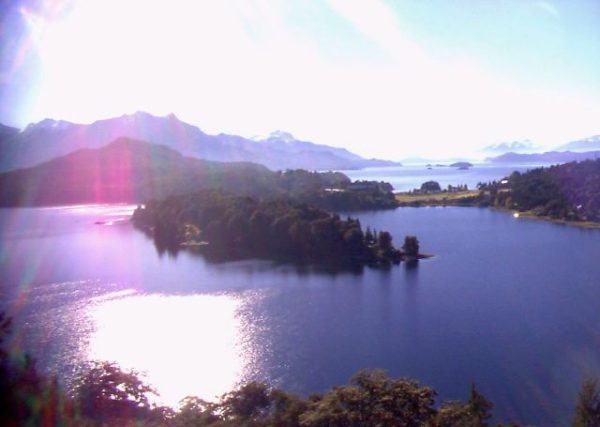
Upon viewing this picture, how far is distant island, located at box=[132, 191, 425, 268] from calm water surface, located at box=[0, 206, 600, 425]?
0.77 m

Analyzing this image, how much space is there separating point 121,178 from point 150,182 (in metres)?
2.02

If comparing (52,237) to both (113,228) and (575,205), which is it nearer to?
(113,228)

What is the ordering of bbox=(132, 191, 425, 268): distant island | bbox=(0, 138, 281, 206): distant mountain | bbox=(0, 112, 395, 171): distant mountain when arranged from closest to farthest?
bbox=(132, 191, 425, 268): distant island, bbox=(0, 138, 281, 206): distant mountain, bbox=(0, 112, 395, 171): distant mountain

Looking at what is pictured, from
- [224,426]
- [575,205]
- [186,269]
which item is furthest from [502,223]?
[224,426]

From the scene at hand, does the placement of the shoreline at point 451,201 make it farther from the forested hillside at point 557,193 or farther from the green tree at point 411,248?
the green tree at point 411,248

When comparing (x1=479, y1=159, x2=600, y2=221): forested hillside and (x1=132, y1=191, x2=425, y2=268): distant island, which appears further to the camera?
(x1=479, y1=159, x2=600, y2=221): forested hillside

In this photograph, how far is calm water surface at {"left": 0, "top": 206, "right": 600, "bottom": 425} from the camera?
5656 millimetres

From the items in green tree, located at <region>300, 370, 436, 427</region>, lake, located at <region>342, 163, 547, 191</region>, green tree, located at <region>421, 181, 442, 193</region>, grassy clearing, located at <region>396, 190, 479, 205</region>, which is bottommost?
green tree, located at <region>300, 370, 436, 427</region>

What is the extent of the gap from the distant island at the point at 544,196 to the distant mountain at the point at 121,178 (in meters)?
6.44

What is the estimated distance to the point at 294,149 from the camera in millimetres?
56281

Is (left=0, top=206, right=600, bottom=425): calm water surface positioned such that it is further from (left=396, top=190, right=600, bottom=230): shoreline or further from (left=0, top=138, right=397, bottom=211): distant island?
(left=0, top=138, right=397, bottom=211): distant island

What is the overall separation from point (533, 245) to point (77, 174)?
2033 cm

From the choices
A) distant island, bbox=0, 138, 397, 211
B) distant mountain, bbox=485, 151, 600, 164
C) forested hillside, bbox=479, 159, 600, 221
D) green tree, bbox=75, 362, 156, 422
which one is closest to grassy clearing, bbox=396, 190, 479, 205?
distant island, bbox=0, 138, 397, 211

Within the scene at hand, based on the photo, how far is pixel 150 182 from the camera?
2516 centimetres
